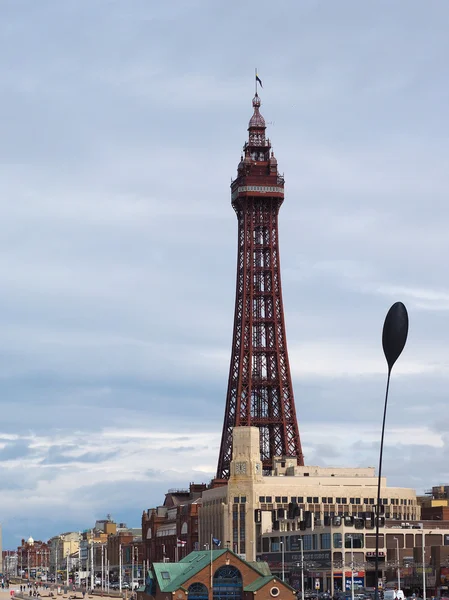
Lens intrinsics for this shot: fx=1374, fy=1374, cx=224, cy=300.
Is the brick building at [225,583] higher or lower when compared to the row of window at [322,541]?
lower

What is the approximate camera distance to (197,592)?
128875 mm

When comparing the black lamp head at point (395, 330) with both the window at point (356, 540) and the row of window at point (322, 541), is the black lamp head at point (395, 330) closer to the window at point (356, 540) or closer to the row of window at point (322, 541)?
the row of window at point (322, 541)

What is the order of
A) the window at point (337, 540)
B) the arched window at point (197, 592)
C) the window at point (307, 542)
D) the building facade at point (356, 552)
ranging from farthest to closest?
the window at point (307, 542) < the window at point (337, 540) < the building facade at point (356, 552) < the arched window at point (197, 592)

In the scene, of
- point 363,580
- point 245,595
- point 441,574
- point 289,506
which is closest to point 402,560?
point 363,580

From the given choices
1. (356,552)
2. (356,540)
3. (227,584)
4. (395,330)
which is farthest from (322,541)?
(395,330)

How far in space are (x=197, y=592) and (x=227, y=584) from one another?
292 cm

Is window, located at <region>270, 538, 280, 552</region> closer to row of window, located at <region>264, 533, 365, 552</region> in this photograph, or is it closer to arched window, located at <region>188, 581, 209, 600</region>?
row of window, located at <region>264, 533, 365, 552</region>

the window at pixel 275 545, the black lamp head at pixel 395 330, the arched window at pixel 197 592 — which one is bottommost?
the arched window at pixel 197 592

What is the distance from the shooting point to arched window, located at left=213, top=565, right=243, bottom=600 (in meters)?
129

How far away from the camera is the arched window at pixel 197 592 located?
129 m

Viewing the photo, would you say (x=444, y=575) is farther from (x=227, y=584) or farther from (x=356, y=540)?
(x=227, y=584)

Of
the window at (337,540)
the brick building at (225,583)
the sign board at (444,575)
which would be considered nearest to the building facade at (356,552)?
the window at (337,540)

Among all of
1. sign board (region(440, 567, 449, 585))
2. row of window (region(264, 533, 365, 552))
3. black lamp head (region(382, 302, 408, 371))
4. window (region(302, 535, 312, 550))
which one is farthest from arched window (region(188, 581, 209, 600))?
black lamp head (region(382, 302, 408, 371))

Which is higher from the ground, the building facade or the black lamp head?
the black lamp head
